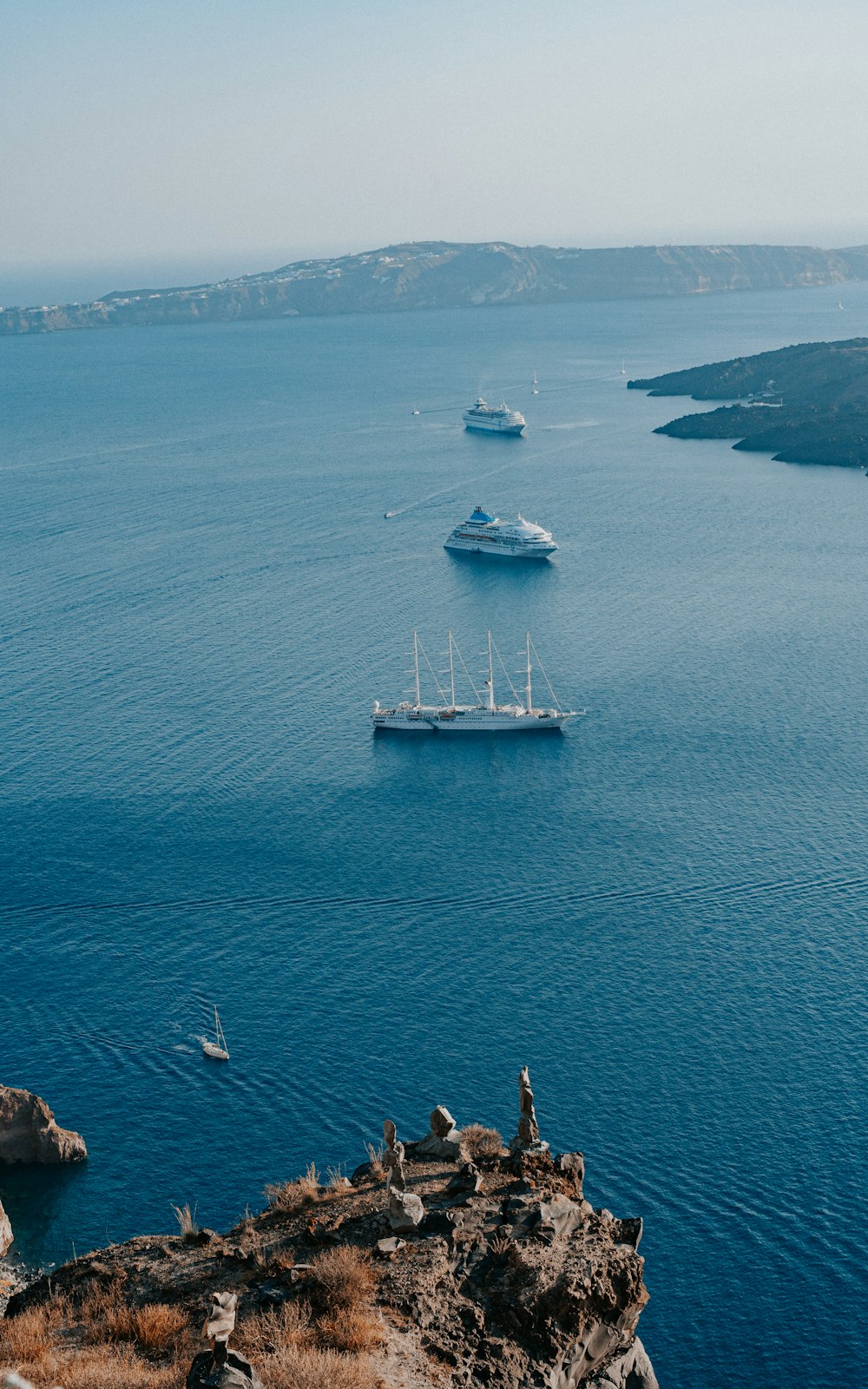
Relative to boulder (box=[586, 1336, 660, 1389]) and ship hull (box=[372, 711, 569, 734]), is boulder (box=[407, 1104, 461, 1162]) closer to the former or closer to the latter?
boulder (box=[586, 1336, 660, 1389])

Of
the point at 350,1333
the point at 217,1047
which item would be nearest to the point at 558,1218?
the point at 350,1333

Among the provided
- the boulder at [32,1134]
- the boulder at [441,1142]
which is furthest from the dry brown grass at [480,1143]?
the boulder at [32,1134]

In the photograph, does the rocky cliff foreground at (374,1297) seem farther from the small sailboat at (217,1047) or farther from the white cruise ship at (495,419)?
the white cruise ship at (495,419)

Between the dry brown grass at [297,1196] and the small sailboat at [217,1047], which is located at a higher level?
the dry brown grass at [297,1196]

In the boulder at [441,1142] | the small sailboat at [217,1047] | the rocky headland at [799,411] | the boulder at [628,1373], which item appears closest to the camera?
the boulder at [628,1373]

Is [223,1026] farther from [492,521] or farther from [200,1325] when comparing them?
[492,521]

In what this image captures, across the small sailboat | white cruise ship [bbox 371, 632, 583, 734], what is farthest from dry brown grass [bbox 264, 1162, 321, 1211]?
white cruise ship [bbox 371, 632, 583, 734]
